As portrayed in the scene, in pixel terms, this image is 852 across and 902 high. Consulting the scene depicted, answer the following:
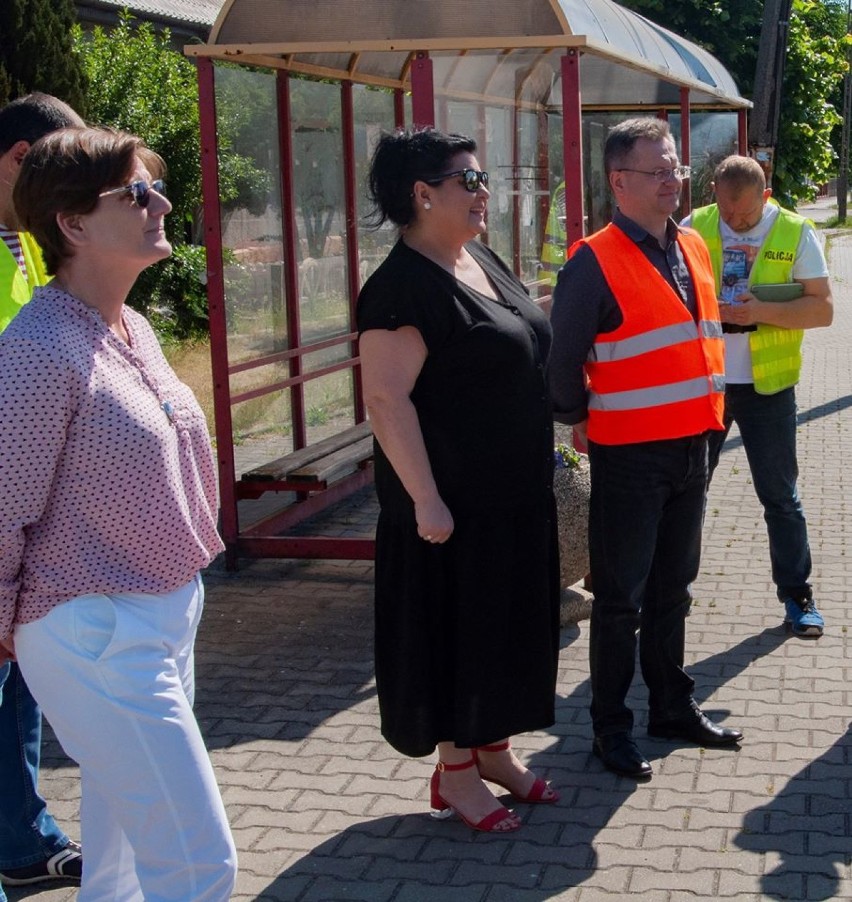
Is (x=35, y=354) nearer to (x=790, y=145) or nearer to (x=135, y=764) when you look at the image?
(x=135, y=764)

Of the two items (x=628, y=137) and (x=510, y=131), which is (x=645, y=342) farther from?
(x=510, y=131)

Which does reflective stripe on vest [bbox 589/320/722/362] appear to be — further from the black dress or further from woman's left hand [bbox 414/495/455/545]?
woman's left hand [bbox 414/495/455/545]

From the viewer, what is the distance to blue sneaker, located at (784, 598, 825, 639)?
5.64 meters

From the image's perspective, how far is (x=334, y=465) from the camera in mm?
6871

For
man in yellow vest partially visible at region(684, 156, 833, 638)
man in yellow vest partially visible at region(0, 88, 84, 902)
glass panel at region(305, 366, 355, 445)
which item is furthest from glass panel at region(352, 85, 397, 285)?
man in yellow vest partially visible at region(0, 88, 84, 902)

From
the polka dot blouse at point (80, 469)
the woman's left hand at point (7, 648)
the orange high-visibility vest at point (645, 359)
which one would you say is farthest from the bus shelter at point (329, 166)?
the woman's left hand at point (7, 648)

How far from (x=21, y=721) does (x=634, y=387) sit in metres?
1.91

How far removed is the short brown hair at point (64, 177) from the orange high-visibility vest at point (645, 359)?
1823mm

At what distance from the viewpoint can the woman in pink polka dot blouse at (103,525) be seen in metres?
2.50

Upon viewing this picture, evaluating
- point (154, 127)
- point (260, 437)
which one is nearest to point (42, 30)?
point (154, 127)

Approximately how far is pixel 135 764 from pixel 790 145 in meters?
18.7

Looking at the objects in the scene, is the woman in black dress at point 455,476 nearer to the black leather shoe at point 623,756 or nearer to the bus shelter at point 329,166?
the black leather shoe at point 623,756

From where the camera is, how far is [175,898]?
2.56m

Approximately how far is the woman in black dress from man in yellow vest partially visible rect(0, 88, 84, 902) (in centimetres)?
85
